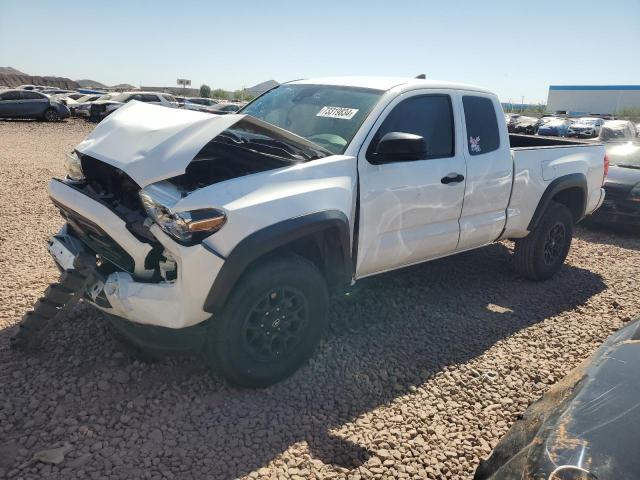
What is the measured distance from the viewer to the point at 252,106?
4566 mm

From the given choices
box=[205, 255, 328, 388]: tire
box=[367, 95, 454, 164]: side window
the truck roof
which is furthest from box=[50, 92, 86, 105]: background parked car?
box=[205, 255, 328, 388]: tire

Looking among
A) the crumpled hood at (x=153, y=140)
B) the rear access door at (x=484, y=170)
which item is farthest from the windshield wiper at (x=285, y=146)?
the rear access door at (x=484, y=170)

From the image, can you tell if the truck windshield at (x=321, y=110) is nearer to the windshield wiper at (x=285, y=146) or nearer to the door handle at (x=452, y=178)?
the windshield wiper at (x=285, y=146)

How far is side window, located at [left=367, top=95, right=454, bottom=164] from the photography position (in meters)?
3.78

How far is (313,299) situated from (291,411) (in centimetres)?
70

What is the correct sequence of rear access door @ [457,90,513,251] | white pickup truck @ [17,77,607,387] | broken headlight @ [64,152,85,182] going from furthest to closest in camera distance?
rear access door @ [457,90,513,251] < broken headlight @ [64,152,85,182] < white pickup truck @ [17,77,607,387]

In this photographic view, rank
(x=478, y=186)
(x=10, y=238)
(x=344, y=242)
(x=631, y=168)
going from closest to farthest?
1. (x=344, y=242)
2. (x=478, y=186)
3. (x=10, y=238)
4. (x=631, y=168)

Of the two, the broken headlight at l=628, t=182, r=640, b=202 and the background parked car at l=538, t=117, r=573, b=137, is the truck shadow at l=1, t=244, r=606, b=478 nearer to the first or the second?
the broken headlight at l=628, t=182, r=640, b=202

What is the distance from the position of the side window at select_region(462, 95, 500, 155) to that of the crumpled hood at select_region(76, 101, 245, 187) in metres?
2.19

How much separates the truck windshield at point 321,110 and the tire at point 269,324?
97 centimetres

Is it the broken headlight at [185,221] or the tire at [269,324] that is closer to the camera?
the broken headlight at [185,221]

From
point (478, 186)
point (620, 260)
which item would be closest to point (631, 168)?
point (620, 260)

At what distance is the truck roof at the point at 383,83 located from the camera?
3939 mm

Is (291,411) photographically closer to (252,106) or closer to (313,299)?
(313,299)
